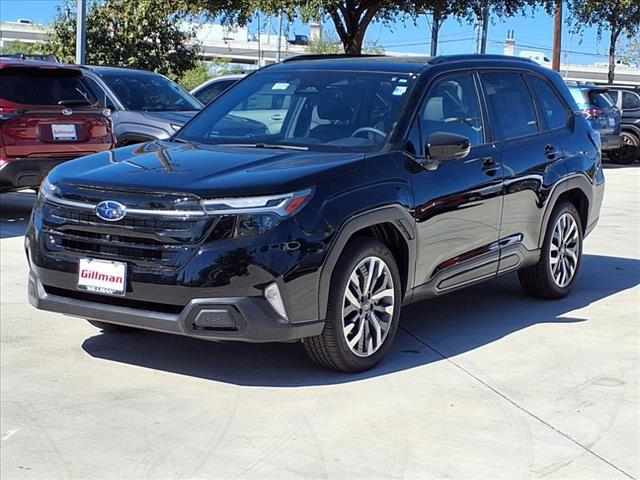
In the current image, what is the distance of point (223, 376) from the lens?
18.6 feet

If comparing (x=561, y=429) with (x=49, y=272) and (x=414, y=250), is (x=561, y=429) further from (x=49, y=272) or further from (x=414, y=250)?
(x=49, y=272)

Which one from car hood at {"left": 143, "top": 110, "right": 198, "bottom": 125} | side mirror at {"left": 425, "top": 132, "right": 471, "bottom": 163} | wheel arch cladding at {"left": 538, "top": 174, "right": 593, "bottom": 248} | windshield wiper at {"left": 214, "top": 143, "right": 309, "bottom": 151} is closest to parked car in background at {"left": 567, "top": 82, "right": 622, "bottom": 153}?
car hood at {"left": 143, "top": 110, "right": 198, "bottom": 125}

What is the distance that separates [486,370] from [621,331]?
58.9 inches

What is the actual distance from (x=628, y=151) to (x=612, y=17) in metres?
11.1

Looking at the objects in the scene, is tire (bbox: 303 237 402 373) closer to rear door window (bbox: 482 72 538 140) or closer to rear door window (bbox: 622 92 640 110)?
rear door window (bbox: 482 72 538 140)

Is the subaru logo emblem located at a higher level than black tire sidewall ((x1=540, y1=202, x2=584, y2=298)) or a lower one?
higher

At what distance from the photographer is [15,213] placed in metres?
11.9

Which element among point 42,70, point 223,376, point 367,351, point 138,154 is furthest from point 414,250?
point 42,70

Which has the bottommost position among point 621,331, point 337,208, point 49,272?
point 621,331

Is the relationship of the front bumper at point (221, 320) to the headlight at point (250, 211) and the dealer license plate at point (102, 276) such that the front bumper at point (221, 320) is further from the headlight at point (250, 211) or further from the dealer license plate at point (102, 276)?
the headlight at point (250, 211)

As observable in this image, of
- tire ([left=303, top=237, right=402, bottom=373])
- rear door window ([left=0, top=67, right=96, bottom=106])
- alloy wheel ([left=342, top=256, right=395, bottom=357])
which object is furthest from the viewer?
rear door window ([left=0, top=67, right=96, bottom=106])

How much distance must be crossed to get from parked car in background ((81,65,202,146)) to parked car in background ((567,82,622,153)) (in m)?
10.2

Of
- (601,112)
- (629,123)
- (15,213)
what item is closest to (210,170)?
(15,213)

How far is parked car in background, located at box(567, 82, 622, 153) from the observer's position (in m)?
21.5
